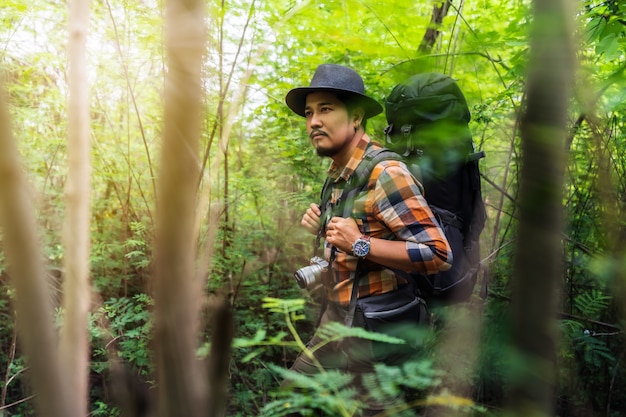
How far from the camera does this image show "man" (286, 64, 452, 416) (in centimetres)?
202

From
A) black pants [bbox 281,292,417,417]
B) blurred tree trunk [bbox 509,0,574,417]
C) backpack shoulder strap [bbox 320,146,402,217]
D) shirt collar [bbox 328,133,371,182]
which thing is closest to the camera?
blurred tree trunk [bbox 509,0,574,417]

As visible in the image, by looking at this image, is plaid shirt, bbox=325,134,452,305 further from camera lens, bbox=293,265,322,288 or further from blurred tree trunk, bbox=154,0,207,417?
blurred tree trunk, bbox=154,0,207,417

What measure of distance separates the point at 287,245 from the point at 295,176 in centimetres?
77

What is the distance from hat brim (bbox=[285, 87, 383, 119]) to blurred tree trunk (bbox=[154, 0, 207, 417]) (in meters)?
1.90

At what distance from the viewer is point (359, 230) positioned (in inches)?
84.2

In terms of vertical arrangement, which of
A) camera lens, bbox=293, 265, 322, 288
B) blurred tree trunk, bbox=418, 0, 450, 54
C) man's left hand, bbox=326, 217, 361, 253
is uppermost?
blurred tree trunk, bbox=418, 0, 450, 54

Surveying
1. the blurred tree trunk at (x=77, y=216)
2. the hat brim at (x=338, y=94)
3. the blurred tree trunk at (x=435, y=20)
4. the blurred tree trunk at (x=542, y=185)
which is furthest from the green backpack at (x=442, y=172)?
the blurred tree trunk at (x=435, y=20)

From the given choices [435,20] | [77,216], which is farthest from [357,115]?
[435,20]

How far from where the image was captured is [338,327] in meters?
1.04

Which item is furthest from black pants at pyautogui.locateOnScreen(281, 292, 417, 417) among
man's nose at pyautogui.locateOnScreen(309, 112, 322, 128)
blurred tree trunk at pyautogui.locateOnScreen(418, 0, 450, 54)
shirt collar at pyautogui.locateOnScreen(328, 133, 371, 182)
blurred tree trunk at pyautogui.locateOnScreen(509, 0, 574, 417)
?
blurred tree trunk at pyautogui.locateOnScreen(418, 0, 450, 54)

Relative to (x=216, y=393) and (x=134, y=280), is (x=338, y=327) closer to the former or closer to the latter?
(x=216, y=393)

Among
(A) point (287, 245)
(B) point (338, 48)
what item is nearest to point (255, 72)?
(B) point (338, 48)

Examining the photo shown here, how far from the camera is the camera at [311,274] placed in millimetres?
2223

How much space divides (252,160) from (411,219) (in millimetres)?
3510
